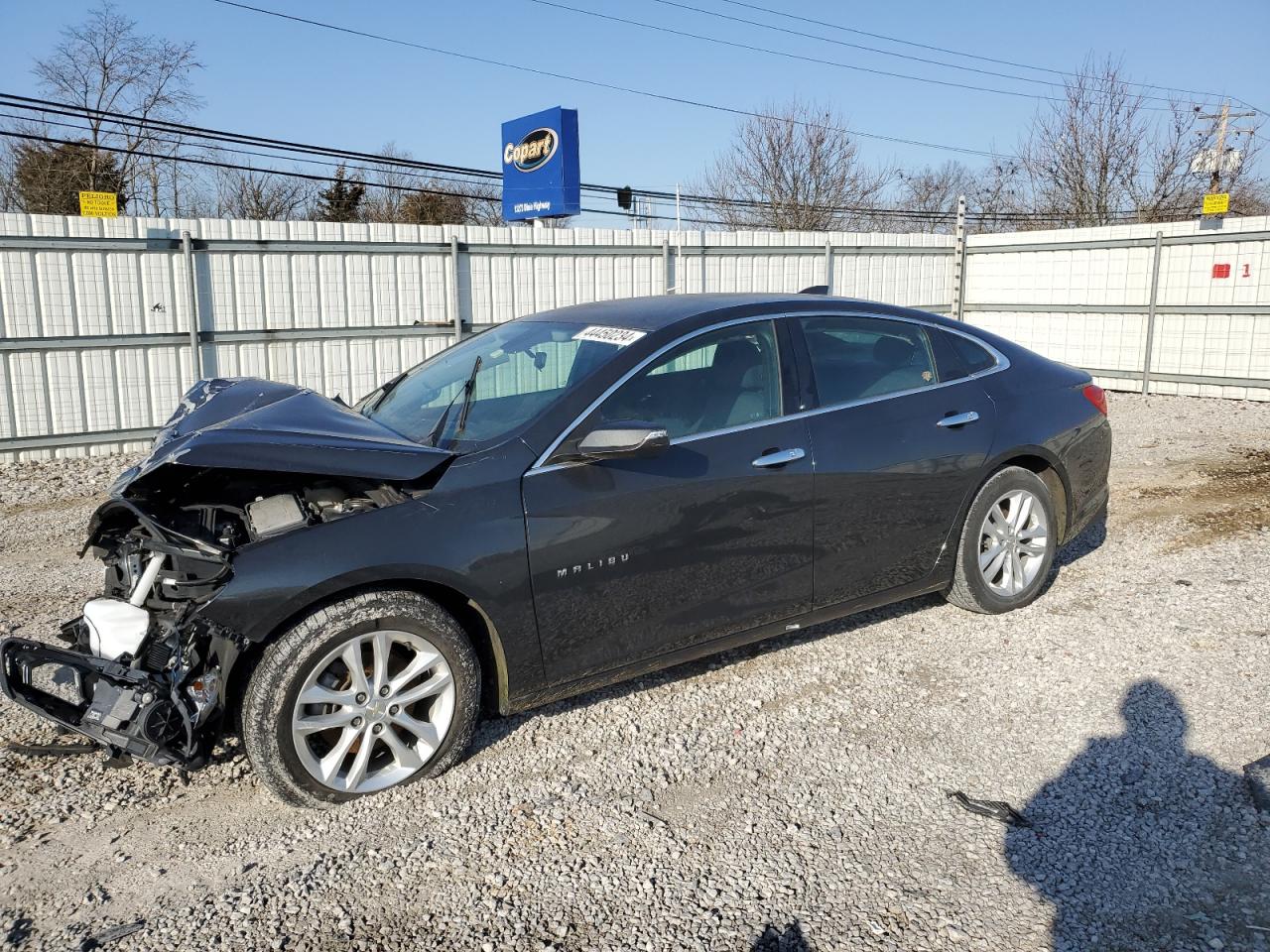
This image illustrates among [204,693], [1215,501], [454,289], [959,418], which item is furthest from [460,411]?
[454,289]

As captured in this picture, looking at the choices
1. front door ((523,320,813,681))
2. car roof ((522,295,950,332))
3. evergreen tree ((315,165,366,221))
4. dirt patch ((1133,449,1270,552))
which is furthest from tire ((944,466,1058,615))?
evergreen tree ((315,165,366,221))

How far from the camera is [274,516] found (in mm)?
3260

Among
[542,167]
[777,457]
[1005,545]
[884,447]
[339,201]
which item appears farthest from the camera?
[339,201]

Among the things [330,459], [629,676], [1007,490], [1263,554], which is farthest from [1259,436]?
[330,459]

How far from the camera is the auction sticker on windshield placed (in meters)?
3.82

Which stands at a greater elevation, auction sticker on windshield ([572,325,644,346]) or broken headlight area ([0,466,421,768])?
auction sticker on windshield ([572,325,644,346])

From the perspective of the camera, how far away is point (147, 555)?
10.8 ft

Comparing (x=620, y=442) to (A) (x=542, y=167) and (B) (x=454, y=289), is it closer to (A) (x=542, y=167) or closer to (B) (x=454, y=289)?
(B) (x=454, y=289)

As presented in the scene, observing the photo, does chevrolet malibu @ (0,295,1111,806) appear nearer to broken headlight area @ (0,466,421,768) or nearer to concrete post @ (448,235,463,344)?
broken headlight area @ (0,466,421,768)

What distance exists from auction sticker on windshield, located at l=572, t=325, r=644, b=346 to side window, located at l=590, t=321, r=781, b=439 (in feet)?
0.52

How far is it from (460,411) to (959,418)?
92.4 inches

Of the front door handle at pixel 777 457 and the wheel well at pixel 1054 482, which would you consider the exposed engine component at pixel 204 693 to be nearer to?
the front door handle at pixel 777 457

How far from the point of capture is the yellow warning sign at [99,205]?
32.7 ft

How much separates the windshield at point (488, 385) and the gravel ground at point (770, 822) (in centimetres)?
124
